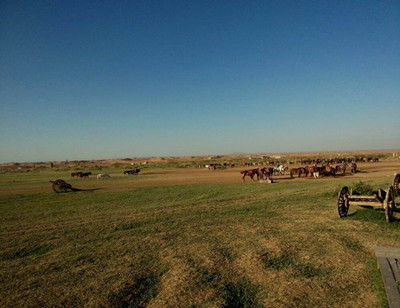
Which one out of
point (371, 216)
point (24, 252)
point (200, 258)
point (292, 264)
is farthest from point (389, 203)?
point (24, 252)

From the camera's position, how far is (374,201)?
10016 millimetres

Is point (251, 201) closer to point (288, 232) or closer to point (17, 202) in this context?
point (288, 232)

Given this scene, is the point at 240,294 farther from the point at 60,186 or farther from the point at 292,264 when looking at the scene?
the point at 60,186

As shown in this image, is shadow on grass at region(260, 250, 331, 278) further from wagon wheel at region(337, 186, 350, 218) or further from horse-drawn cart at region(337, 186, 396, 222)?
wagon wheel at region(337, 186, 350, 218)

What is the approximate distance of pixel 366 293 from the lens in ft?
17.0

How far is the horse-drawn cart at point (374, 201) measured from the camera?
9.23m

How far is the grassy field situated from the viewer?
17.6 feet

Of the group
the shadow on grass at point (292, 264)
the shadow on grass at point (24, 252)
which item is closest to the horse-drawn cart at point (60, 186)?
the shadow on grass at point (24, 252)

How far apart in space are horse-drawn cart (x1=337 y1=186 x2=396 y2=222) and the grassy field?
0.44 meters

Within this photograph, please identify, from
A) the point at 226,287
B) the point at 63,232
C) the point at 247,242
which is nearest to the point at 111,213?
the point at 63,232

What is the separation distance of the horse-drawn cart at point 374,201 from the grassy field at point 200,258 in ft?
1.43

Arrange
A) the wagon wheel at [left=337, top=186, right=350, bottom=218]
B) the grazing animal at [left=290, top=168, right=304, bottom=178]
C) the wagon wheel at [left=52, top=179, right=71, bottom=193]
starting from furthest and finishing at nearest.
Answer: the grazing animal at [left=290, top=168, right=304, bottom=178] < the wagon wheel at [left=52, top=179, right=71, bottom=193] < the wagon wheel at [left=337, top=186, right=350, bottom=218]

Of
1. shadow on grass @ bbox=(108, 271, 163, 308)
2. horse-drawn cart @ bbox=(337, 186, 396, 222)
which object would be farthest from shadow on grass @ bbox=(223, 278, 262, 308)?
horse-drawn cart @ bbox=(337, 186, 396, 222)

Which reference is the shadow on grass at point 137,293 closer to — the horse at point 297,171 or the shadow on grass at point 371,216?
the shadow on grass at point 371,216
